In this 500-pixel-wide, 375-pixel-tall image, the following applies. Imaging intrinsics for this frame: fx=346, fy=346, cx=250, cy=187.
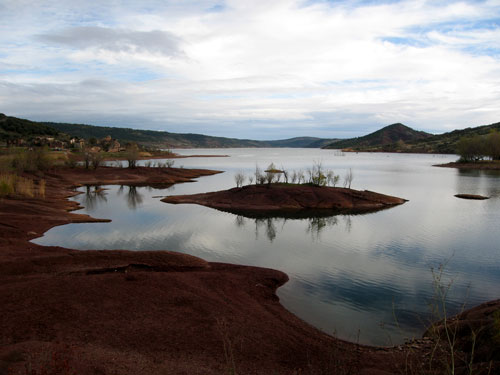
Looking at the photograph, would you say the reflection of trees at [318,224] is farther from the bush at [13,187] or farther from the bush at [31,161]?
the bush at [31,161]

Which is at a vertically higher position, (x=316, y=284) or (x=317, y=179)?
(x=317, y=179)

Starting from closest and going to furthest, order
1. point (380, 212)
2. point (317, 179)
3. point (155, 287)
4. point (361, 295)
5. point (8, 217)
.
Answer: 1. point (155, 287)
2. point (361, 295)
3. point (8, 217)
4. point (380, 212)
5. point (317, 179)

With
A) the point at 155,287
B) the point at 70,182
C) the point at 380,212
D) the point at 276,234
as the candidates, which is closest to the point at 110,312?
the point at 155,287

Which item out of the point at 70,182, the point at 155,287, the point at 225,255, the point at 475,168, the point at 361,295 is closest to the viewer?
the point at 155,287

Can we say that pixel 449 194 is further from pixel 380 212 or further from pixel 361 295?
pixel 361 295

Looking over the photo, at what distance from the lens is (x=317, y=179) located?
4500cm

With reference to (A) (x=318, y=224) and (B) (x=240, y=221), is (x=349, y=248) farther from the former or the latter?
(B) (x=240, y=221)

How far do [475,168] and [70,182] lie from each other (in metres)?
94.5

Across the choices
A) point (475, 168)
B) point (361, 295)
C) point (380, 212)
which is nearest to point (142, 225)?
point (361, 295)

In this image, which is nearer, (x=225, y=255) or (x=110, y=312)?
(x=110, y=312)

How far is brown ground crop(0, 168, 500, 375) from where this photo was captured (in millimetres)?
8086

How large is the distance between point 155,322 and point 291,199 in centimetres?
3026

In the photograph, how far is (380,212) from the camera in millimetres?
36281

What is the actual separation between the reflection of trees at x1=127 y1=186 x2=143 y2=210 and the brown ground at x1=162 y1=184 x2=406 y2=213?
133 inches
